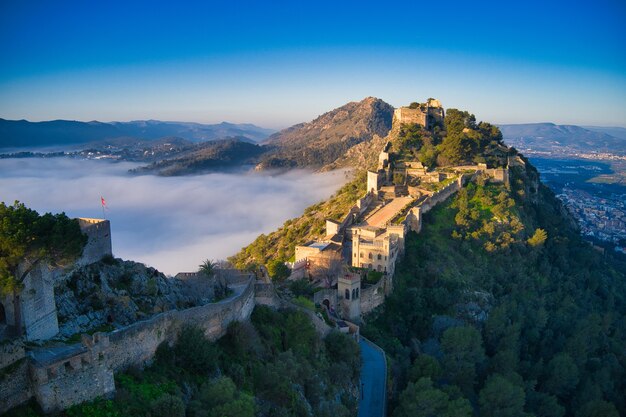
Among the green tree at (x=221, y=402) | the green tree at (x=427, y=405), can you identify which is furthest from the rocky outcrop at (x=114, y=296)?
the green tree at (x=427, y=405)

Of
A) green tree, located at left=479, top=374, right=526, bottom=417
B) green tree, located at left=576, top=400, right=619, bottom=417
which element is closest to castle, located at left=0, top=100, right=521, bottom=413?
green tree, located at left=479, top=374, right=526, bottom=417

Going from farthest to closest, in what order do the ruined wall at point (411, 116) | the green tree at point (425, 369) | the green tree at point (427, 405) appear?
the ruined wall at point (411, 116) < the green tree at point (425, 369) < the green tree at point (427, 405)

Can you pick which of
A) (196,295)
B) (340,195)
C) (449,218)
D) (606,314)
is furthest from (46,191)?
(606,314)

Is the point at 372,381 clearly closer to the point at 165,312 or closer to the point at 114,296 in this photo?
the point at 165,312

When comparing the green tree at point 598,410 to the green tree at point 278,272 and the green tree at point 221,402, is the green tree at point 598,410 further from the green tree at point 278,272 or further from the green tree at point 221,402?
the green tree at point 221,402

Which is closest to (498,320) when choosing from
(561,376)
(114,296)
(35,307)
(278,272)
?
(561,376)

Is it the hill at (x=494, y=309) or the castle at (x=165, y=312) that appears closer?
the castle at (x=165, y=312)
